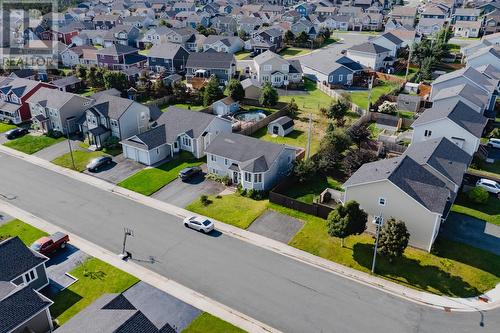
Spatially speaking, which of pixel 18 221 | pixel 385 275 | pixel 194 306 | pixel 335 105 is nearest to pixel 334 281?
pixel 385 275

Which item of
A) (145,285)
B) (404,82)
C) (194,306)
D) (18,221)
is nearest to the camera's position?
(194,306)

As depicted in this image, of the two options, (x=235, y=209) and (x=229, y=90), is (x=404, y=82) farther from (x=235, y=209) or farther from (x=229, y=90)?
(x=235, y=209)

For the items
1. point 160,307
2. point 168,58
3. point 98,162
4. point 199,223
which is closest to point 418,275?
point 199,223

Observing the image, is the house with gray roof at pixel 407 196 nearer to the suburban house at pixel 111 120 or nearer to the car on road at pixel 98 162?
the car on road at pixel 98 162

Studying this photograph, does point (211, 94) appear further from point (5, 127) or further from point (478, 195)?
point (478, 195)

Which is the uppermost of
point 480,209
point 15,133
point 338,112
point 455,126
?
point 455,126
